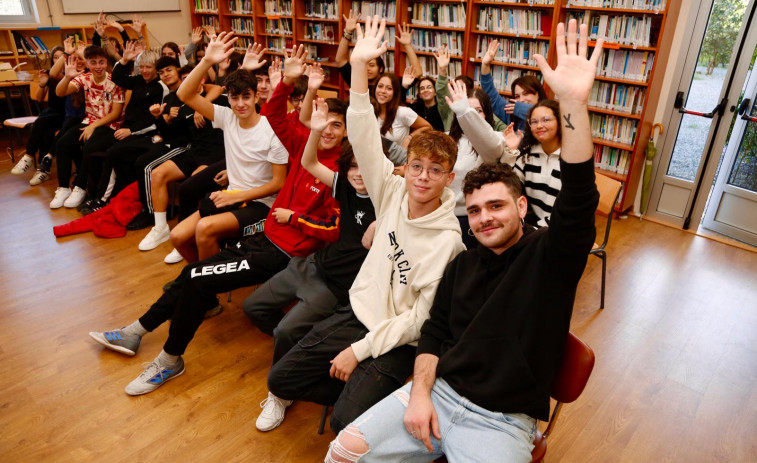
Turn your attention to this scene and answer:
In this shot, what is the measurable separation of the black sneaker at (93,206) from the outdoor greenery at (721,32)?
16.6ft

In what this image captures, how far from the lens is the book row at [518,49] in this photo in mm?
4713

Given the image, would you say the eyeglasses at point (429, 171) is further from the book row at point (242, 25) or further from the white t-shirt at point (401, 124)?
the book row at point (242, 25)

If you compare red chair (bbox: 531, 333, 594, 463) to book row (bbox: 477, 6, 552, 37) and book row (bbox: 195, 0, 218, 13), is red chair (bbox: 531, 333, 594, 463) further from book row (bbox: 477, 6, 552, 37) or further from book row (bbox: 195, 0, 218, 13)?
book row (bbox: 195, 0, 218, 13)

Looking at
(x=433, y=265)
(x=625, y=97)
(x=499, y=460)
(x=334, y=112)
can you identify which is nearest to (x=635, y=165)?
(x=625, y=97)

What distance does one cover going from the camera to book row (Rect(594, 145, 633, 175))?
14.5 ft

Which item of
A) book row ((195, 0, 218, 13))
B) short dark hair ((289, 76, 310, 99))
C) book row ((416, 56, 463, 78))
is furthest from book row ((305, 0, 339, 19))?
→ short dark hair ((289, 76, 310, 99))

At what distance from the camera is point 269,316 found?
233 centimetres

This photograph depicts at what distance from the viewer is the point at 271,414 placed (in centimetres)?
211

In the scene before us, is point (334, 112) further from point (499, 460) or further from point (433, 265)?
point (499, 460)

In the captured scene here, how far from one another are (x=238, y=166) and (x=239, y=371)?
1226mm

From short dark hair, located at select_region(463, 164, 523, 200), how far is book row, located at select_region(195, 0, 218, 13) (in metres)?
7.24

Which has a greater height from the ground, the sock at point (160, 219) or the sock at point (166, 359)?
the sock at point (160, 219)

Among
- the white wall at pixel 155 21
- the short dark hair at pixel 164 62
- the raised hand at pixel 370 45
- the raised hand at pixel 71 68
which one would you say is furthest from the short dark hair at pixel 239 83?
the white wall at pixel 155 21

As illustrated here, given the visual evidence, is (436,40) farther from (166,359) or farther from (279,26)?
(166,359)
